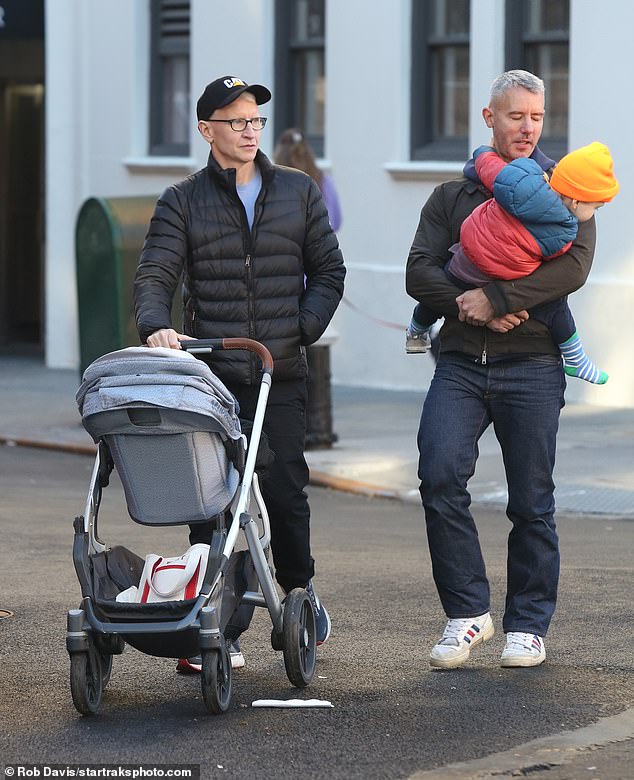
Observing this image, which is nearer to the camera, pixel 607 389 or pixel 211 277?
pixel 211 277

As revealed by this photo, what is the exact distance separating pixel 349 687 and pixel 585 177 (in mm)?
1818

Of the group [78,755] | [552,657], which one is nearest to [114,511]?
[552,657]

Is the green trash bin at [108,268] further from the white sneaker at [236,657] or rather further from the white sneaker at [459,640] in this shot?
the white sneaker at [459,640]

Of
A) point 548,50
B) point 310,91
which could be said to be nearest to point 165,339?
point 548,50

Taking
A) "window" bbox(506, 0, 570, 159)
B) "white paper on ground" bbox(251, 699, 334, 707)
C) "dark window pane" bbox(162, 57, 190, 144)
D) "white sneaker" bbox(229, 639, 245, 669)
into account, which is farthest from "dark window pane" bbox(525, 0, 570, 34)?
"white paper on ground" bbox(251, 699, 334, 707)

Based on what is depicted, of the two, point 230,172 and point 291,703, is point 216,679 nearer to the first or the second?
point 291,703

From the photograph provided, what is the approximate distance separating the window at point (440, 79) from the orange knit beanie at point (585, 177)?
1019 cm

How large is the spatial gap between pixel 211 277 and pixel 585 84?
9220 millimetres

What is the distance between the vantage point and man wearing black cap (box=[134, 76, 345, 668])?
623cm

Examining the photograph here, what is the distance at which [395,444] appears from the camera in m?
13.1

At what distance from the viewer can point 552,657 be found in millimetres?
6551

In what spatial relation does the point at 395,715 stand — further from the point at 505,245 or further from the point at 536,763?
the point at 505,245

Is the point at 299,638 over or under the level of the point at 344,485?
over

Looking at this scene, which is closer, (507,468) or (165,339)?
(165,339)
